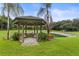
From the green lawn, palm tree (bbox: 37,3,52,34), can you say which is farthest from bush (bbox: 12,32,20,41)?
palm tree (bbox: 37,3,52,34)

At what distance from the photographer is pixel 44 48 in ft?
12.7

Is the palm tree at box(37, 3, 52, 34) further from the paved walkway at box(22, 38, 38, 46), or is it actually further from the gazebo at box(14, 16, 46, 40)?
the paved walkway at box(22, 38, 38, 46)

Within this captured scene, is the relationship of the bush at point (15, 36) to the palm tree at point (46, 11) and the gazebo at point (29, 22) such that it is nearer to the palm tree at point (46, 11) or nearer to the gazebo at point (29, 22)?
the gazebo at point (29, 22)

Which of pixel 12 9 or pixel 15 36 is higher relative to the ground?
pixel 12 9

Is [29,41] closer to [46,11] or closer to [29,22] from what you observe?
[29,22]

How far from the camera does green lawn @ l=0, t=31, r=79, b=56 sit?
385cm

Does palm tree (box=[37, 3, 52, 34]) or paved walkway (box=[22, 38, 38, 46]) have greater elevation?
palm tree (box=[37, 3, 52, 34])

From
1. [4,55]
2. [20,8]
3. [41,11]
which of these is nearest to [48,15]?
[41,11]

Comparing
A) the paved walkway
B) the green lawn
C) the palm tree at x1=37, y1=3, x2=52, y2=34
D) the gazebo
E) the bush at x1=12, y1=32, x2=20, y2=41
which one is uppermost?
the palm tree at x1=37, y1=3, x2=52, y2=34

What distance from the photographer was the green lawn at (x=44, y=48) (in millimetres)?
3846

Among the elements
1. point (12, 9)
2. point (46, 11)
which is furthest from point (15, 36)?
point (46, 11)

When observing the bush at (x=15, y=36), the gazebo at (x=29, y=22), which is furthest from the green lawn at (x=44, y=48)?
the gazebo at (x=29, y=22)

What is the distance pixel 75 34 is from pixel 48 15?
1.40 feet

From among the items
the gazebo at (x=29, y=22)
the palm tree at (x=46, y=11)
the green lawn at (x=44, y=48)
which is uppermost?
the palm tree at (x=46, y=11)
